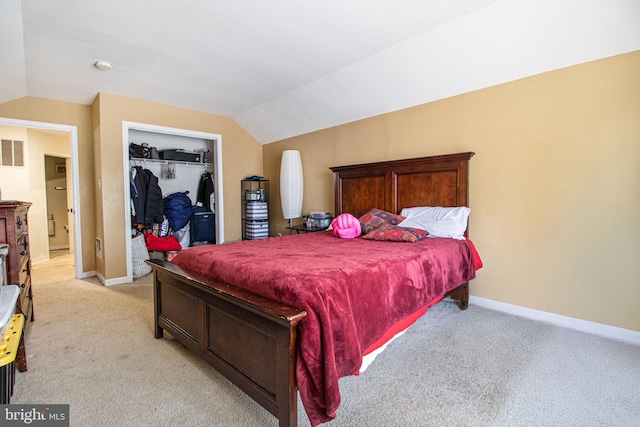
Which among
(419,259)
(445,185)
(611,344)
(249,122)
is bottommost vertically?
(611,344)

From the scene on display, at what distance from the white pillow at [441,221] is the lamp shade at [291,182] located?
1.86 m

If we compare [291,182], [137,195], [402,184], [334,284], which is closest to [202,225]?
[137,195]

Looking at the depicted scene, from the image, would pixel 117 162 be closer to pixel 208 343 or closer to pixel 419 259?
pixel 208 343

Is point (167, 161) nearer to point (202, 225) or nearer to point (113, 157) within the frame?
point (113, 157)

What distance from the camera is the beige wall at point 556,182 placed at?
220 cm

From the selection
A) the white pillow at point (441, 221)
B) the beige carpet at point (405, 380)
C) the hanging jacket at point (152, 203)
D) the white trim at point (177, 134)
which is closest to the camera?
the beige carpet at point (405, 380)

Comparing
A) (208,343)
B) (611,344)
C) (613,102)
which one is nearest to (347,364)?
(208,343)

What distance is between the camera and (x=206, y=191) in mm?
5160

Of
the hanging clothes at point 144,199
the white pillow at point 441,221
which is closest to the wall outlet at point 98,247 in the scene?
the hanging clothes at point 144,199

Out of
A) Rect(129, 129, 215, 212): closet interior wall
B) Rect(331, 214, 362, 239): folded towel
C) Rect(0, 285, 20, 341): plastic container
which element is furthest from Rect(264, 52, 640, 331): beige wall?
Rect(129, 129, 215, 212): closet interior wall

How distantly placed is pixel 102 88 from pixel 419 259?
4.04m

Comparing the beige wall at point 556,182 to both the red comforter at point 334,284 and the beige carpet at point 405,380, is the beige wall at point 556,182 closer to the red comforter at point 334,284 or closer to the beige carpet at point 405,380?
the beige carpet at point 405,380

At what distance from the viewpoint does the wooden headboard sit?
2.92m

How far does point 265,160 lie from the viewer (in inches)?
210
